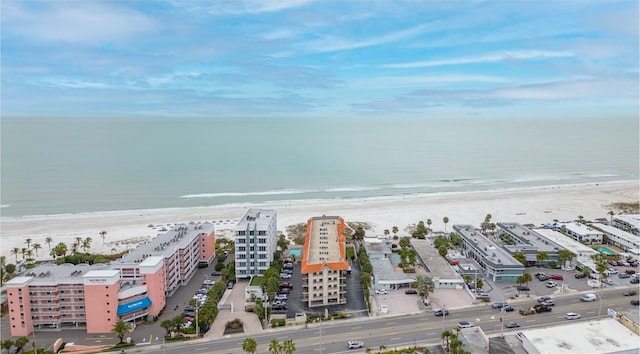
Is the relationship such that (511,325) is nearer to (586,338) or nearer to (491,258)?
(586,338)

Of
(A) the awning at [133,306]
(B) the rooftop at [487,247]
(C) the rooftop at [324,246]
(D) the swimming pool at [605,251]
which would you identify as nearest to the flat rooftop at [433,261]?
(B) the rooftop at [487,247]

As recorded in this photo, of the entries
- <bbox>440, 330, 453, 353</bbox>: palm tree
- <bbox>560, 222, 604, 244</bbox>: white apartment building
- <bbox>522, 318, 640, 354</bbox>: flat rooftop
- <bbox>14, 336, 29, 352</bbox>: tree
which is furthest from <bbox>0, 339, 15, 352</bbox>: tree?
<bbox>560, 222, 604, 244</bbox>: white apartment building

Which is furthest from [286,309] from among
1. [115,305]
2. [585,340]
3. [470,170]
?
[470,170]

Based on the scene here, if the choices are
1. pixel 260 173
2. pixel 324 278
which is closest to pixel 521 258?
pixel 324 278

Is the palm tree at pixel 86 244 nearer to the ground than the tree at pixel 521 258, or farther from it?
farther from it

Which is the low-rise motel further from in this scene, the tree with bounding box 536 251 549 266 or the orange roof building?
the tree with bounding box 536 251 549 266

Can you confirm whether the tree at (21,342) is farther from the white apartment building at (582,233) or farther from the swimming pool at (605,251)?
the white apartment building at (582,233)
